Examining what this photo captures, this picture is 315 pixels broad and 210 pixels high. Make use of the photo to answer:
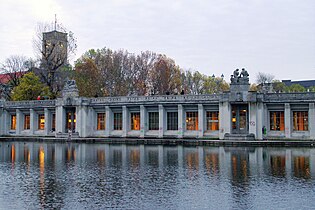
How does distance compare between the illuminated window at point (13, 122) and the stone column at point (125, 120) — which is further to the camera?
the illuminated window at point (13, 122)

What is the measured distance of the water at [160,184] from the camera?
53.8ft

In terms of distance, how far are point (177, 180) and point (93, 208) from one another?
6.82 m

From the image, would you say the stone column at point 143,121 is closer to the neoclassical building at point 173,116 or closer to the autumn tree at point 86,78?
the neoclassical building at point 173,116

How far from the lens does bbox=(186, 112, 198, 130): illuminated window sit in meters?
56.0

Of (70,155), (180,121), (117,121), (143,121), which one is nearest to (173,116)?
(180,121)

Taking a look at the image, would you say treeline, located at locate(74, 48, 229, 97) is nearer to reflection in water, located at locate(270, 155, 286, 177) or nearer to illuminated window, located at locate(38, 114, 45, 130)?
illuminated window, located at locate(38, 114, 45, 130)

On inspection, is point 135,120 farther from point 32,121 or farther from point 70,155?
point 70,155

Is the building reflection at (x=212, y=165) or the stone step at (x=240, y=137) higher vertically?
the stone step at (x=240, y=137)

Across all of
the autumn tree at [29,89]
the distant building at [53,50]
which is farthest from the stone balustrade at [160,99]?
the distant building at [53,50]

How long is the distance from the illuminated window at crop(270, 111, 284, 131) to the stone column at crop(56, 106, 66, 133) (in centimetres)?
2951

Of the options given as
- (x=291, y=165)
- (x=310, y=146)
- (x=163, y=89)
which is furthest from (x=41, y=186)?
(x=163, y=89)

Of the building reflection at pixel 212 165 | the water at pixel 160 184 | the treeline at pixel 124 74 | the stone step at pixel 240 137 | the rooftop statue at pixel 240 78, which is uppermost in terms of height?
the treeline at pixel 124 74

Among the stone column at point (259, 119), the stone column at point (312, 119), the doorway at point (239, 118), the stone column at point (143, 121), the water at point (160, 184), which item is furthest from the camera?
the stone column at point (143, 121)

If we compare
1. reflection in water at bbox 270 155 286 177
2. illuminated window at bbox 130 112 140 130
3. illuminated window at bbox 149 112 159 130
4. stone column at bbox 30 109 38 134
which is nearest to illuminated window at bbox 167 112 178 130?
illuminated window at bbox 149 112 159 130
